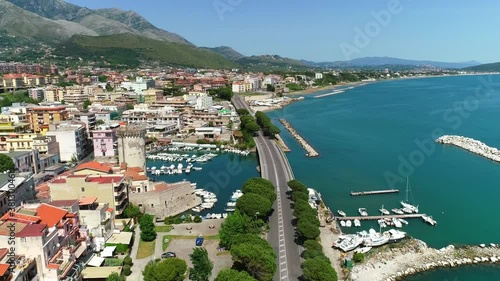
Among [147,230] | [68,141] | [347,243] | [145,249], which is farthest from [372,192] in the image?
[68,141]

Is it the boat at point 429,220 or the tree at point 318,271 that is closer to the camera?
the tree at point 318,271

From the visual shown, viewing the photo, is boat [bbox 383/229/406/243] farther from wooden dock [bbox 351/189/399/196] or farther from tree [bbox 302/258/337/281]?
wooden dock [bbox 351/189/399/196]

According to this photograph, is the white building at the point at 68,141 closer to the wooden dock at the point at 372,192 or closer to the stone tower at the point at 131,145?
the stone tower at the point at 131,145

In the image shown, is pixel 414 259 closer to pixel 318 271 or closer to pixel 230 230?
pixel 318 271

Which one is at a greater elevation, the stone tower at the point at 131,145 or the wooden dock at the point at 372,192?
the stone tower at the point at 131,145

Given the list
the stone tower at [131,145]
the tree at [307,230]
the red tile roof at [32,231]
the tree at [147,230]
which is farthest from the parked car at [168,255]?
the stone tower at [131,145]

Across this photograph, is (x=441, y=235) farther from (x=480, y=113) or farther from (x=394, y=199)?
(x=480, y=113)

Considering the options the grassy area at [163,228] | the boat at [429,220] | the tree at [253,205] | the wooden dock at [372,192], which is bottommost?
the boat at [429,220]
